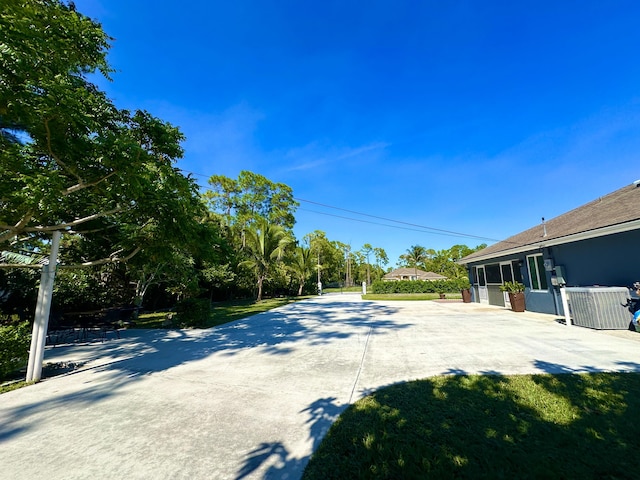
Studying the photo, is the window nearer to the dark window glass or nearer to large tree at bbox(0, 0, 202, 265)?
the dark window glass

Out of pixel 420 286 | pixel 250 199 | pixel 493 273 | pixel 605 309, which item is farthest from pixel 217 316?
pixel 420 286

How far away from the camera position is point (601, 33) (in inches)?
311

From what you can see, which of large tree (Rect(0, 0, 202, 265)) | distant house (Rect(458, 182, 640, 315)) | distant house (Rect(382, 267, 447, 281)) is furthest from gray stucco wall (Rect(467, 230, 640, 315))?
distant house (Rect(382, 267, 447, 281))

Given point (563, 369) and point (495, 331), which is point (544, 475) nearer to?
point (563, 369)

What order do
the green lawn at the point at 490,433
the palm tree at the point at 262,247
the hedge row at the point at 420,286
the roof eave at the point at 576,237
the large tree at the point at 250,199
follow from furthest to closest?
1. the hedge row at the point at 420,286
2. the large tree at the point at 250,199
3. the palm tree at the point at 262,247
4. the roof eave at the point at 576,237
5. the green lawn at the point at 490,433

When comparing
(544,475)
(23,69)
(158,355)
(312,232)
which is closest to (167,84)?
(23,69)

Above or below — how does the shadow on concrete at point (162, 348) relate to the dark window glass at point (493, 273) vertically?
below

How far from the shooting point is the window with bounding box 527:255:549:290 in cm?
1036

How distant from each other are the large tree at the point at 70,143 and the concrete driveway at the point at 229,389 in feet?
8.77

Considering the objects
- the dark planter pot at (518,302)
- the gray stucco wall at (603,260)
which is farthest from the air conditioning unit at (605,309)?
the dark planter pot at (518,302)

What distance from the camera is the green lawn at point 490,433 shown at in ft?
6.76

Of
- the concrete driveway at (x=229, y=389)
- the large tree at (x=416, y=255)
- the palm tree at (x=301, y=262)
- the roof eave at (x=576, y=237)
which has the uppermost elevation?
the large tree at (x=416, y=255)

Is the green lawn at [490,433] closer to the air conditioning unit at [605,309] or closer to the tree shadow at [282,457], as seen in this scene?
the tree shadow at [282,457]

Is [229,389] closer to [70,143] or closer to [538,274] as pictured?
[70,143]
